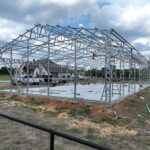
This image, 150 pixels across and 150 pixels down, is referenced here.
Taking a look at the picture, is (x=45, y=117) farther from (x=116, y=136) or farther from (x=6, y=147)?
(x=6, y=147)

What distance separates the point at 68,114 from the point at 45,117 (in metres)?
1.10

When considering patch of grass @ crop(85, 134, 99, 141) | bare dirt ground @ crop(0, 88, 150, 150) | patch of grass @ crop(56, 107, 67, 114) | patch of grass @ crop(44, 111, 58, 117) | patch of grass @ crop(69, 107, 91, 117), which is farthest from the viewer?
patch of grass @ crop(56, 107, 67, 114)

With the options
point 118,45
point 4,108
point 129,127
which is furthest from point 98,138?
point 118,45

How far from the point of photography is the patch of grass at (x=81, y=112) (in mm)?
10641

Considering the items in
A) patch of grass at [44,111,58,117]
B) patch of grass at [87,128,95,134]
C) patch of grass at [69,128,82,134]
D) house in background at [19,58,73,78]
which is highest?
house in background at [19,58,73,78]

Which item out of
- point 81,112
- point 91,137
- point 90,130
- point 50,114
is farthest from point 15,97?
point 91,137

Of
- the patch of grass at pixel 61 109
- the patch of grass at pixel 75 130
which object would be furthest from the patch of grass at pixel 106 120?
the patch of grass at pixel 61 109

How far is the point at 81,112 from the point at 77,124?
6.71ft

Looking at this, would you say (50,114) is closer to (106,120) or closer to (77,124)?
(77,124)

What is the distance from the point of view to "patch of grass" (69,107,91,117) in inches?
419

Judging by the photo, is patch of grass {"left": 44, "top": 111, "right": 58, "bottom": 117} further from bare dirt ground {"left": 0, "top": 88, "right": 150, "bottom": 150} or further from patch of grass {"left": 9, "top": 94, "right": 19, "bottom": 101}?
patch of grass {"left": 9, "top": 94, "right": 19, "bottom": 101}

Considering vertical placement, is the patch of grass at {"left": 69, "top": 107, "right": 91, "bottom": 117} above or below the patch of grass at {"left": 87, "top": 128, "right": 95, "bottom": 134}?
above

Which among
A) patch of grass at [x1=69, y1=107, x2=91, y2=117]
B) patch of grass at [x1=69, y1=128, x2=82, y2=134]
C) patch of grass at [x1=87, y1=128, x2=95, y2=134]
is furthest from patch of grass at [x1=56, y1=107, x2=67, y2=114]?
patch of grass at [x1=87, y1=128, x2=95, y2=134]

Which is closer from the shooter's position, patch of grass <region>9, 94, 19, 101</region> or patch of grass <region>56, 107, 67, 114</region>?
patch of grass <region>56, 107, 67, 114</region>
